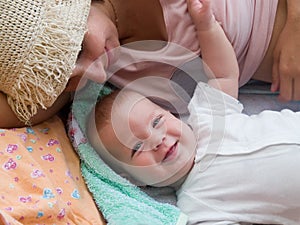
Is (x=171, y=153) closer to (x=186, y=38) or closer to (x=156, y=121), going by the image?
(x=156, y=121)

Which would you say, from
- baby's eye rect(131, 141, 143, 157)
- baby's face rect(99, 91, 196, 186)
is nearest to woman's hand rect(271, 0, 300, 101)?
baby's face rect(99, 91, 196, 186)

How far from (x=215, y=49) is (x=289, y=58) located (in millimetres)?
195

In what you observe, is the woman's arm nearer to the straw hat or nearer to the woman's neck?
the straw hat

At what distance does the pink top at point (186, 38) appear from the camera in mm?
1295

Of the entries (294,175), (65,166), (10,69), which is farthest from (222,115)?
(10,69)

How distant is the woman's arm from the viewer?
113 cm

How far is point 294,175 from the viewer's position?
115cm

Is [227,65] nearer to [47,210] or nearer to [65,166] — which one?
[65,166]

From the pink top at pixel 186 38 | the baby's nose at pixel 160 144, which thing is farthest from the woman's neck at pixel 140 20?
the baby's nose at pixel 160 144

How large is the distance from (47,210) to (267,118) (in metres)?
0.54

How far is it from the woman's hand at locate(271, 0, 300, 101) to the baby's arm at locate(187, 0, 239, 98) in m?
0.13

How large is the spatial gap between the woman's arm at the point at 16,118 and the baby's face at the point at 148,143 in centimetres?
12

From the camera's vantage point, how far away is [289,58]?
1347 millimetres

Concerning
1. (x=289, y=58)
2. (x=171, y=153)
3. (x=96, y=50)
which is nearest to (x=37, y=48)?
(x=96, y=50)
